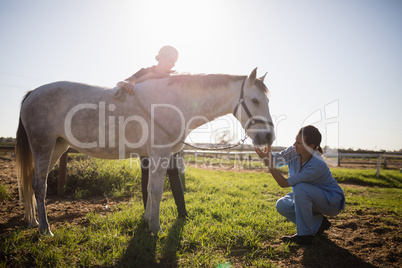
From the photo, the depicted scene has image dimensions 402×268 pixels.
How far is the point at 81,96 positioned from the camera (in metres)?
2.90

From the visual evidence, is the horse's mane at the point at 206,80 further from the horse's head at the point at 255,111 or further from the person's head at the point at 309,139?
the person's head at the point at 309,139

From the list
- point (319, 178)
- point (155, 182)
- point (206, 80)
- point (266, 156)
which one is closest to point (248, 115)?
point (266, 156)

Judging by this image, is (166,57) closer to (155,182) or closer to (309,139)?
(155,182)

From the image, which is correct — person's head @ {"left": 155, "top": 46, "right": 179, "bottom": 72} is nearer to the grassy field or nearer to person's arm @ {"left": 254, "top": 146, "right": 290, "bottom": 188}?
person's arm @ {"left": 254, "top": 146, "right": 290, "bottom": 188}

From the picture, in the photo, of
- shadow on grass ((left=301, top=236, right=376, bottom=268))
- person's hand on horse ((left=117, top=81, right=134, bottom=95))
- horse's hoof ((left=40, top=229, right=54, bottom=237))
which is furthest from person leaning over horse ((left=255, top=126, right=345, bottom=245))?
horse's hoof ((left=40, top=229, right=54, bottom=237))

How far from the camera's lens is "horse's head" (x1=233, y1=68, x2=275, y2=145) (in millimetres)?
2807

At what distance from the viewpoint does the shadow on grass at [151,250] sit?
84.6 inches

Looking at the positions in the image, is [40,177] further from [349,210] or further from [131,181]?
[349,210]

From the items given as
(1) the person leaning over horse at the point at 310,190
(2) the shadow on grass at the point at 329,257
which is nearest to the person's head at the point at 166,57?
(1) the person leaning over horse at the point at 310,190

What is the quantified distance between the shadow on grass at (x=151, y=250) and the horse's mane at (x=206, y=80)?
2.11m

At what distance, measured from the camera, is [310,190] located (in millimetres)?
2666

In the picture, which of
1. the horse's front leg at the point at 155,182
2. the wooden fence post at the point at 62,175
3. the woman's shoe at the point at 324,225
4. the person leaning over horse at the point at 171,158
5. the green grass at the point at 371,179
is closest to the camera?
the horse's front leg at the point at 155,182

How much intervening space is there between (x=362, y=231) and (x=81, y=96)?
4.61 meters

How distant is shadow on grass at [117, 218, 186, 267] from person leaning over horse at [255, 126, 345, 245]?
1.49 metres
